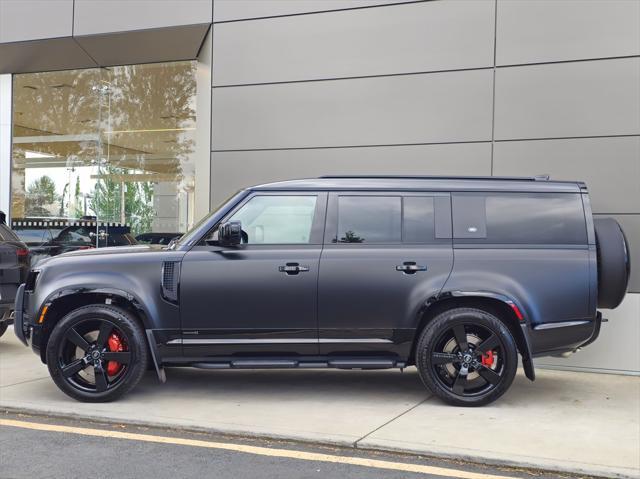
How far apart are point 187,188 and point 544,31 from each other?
18.5 feet

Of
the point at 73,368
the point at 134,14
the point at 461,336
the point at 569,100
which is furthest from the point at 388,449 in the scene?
the point at 134,14

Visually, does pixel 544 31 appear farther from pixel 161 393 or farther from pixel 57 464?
pixel 57 464

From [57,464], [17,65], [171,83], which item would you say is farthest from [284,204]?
[17,65]

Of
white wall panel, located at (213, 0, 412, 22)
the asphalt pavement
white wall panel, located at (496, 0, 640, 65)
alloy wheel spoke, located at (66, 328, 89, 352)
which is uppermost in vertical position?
white wall panel, located at (213, 0, 412, 22)

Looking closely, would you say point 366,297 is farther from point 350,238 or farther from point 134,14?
point 134,14

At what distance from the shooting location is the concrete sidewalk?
489 cm

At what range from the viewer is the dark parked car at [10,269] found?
7.92 m

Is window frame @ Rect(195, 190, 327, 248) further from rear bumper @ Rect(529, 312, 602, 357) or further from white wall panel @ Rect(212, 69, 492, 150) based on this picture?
white wall panel @ Rect(212, 69, 492, 150)

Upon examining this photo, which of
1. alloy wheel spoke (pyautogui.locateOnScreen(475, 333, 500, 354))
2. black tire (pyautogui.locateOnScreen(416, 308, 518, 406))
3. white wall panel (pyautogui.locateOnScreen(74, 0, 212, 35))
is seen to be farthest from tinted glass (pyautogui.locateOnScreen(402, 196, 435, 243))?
white wall panel (pyautogui.locateOnScreen(74, 0, 212, 35))

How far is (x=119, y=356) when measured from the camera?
6.00 meters

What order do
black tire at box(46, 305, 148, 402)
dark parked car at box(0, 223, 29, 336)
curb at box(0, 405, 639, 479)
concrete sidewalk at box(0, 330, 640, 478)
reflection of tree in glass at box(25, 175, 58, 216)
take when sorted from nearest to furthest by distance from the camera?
curb at box(0, 405, 639, 479), concrete sidewalk at box(0, 330, 640, 478), black tire at box(46, 305, 148, 402), dark parked car at box(0, 223, 29, 336), reflection of tree in glass at box(25, 175, 58, 216)

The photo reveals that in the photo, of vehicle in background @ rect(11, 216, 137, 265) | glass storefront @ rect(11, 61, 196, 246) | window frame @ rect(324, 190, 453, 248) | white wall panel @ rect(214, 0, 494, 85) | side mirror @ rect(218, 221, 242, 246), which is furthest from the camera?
vehicle in background @ rect(11, 216, 137, 265)

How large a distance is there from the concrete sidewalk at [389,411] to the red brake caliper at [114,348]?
281mm

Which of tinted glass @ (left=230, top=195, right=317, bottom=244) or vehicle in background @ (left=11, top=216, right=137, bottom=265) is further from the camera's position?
vehicle in background @ (left=11, top=216, right=137, bottom=265)
